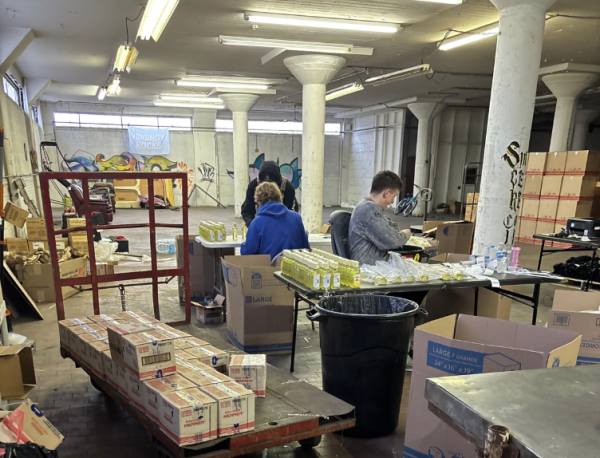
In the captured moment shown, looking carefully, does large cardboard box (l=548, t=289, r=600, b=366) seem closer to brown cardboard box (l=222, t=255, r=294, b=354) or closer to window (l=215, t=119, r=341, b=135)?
brown cardboard box (l=222, t=255, r=294, b=354)

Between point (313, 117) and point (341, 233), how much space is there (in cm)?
515

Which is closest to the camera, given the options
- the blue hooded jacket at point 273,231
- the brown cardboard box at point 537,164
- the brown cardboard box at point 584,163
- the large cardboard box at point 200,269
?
the blue hooded jacket at point 273,231

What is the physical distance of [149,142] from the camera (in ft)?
56.2

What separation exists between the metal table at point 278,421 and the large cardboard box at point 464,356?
15.6 inches

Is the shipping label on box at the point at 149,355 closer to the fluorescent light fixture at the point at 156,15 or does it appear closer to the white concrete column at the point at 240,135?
the fluorescent light fixture at the point at 156,15

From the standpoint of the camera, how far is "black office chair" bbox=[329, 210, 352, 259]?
3.75 metres

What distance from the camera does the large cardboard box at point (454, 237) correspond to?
6.95 metres

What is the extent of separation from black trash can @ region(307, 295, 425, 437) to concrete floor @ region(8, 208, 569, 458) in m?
0.16

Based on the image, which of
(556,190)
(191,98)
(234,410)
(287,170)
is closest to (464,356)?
(234,410)

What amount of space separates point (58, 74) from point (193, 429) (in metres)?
11.9

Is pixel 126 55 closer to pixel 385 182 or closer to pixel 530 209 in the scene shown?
pixel 385 182

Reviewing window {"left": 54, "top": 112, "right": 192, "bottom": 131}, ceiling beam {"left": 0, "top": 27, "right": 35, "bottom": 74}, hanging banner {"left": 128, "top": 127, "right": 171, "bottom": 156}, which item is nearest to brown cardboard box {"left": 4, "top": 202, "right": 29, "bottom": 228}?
ceiling beam {"left": 0, "top": 27, "right": 35, "bottom": 74}

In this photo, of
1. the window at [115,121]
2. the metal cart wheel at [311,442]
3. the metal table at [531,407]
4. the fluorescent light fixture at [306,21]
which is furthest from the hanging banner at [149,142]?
the metal table at [531,407]

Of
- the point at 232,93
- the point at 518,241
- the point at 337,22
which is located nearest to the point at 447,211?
the point at 518,241
